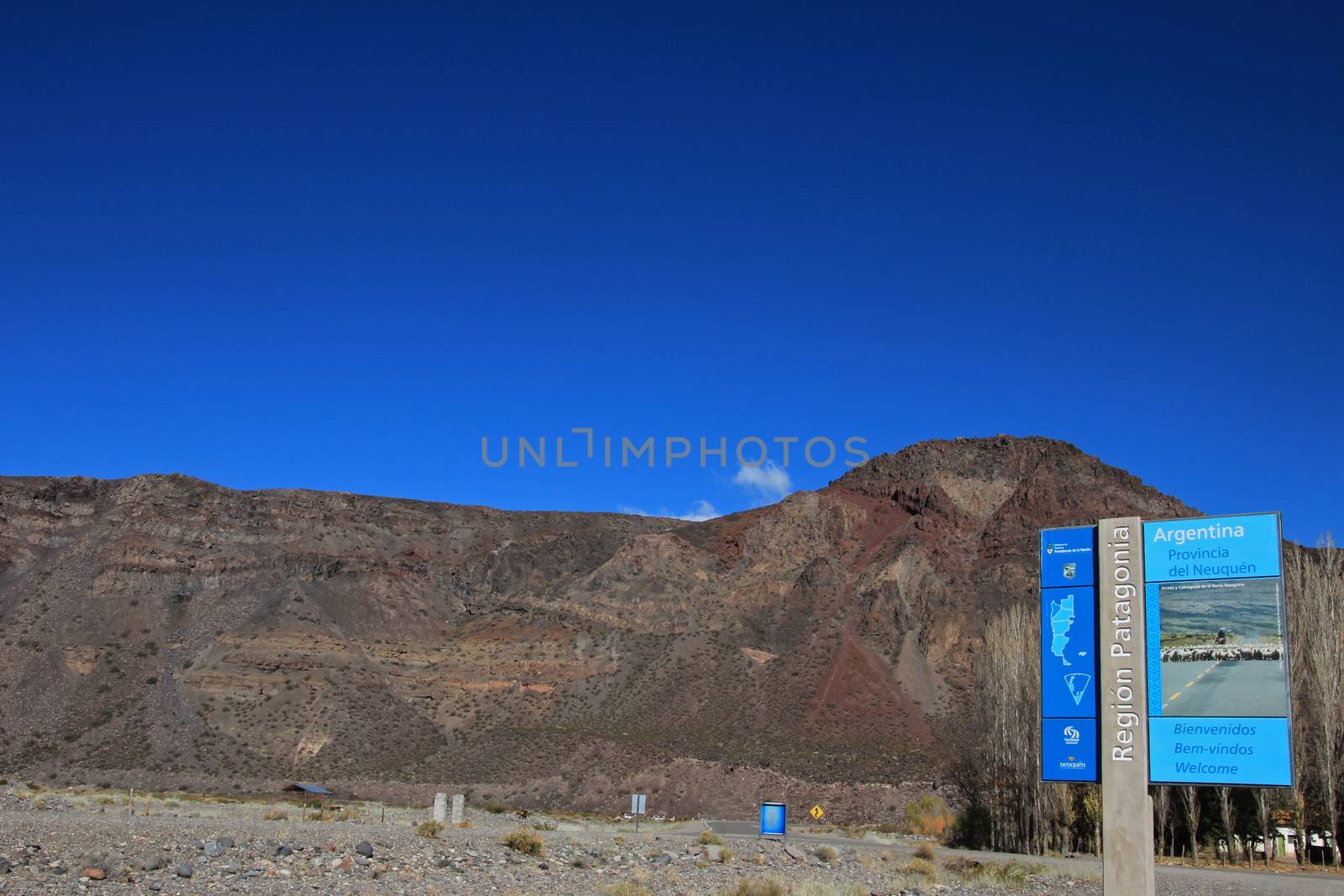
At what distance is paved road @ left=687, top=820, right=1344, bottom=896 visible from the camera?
25.4 m

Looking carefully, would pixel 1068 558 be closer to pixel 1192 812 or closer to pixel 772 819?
pixel 1192 812

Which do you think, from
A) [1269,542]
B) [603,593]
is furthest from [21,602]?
[1269,542]

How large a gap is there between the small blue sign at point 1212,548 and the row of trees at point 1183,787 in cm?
1807

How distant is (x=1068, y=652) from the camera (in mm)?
16875

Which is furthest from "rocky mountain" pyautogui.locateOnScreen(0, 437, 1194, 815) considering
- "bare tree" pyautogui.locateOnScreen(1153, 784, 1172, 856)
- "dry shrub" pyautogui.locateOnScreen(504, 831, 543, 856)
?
"dry shrub" pyautogui.locateOnScreen(504, 831, 543, 856)

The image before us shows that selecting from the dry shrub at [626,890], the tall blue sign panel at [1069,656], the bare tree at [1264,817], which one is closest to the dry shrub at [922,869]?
the dry shrub at [626,890]

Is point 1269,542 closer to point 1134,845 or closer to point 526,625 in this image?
point 1134,845

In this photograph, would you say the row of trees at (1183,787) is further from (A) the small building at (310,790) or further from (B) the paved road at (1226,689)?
(A) the small building at (310,790)

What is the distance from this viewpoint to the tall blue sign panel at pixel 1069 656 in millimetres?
16562

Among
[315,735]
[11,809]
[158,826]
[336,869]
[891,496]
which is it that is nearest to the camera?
[336,869]

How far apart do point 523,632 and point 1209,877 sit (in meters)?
66.1

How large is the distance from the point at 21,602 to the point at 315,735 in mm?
28558

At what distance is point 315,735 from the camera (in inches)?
3012

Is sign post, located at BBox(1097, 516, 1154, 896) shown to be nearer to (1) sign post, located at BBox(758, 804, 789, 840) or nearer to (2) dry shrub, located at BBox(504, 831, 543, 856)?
(2) dry shrub, located at BBox(504, 831, 543, 856)
